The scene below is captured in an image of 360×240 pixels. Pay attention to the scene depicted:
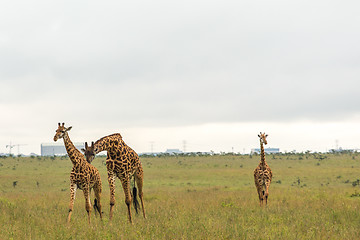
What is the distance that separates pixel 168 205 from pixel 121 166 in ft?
18.9

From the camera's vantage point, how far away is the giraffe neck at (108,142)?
38.1 feet

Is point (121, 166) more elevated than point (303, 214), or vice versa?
point (121, 166)

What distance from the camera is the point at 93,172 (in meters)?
12.9

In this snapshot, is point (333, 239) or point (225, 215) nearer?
point (333, 239)

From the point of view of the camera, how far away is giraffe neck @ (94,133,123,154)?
1160cm

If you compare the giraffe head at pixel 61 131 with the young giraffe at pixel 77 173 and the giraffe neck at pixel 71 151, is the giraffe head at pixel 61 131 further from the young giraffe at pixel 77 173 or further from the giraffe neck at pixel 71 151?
the giraffe neck at pixel 71 151

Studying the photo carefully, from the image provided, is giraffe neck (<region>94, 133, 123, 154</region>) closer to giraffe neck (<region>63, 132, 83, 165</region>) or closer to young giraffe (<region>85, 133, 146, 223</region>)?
young giraffe (<region>85, 133, 146, 223</region>)

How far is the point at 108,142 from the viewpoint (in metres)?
12.1

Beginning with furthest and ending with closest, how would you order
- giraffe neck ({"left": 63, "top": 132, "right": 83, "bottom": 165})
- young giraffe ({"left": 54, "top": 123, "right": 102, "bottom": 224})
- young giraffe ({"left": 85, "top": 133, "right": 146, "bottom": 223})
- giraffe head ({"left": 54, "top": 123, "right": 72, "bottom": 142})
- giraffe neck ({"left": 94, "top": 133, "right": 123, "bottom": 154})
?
young giraffe ({"left": 85, "top": 133, "right": 146, "bottom": 223}) < giraffe neck ({"left": 63, "top": 132, "right": 83, "bottom": 165}) < young giraffe ({"left": 54, "top": 123, "right": 102, "bottom": 224}) < giraffe neck ({"left": 94, "top": 133, "right": 123, "bottom": 154}) < giraffe head ({"left": 54, "top": 123, "right": 72, "bottom": 142})

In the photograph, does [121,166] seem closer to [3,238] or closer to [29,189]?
[3,238]

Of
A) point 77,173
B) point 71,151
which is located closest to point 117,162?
point 77,173

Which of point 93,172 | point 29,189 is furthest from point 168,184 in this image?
point 93,172

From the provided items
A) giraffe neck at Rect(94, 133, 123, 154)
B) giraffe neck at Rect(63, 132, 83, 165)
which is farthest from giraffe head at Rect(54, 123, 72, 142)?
giraffe neck at Rect(94, 133, 123, 154)

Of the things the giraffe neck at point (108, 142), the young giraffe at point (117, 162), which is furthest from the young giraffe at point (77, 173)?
the giraffe neck at point (108, 142)
